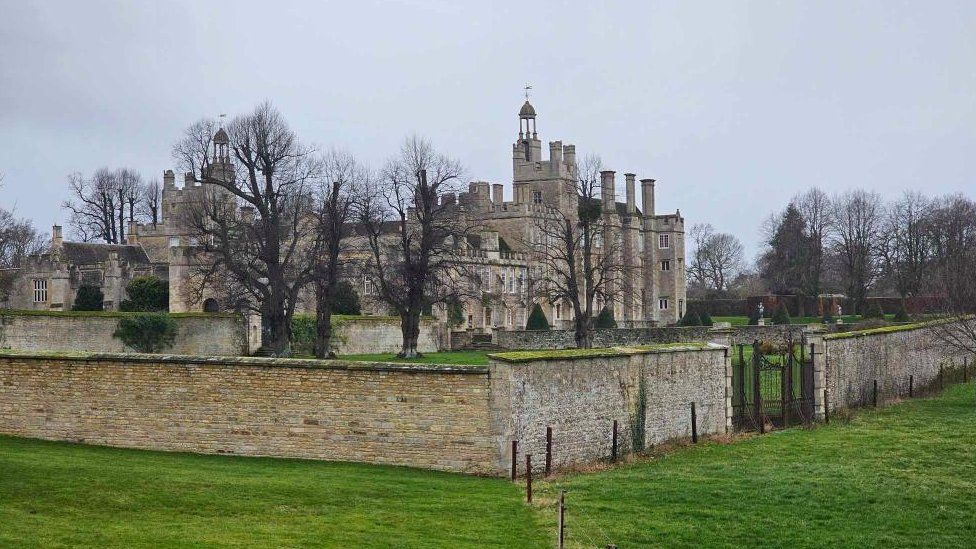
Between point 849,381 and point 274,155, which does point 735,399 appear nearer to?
point 849,381

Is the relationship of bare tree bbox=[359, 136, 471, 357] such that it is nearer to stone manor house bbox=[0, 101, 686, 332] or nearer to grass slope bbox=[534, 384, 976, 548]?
stone manor house bbox=[0, 101, 686, 332]

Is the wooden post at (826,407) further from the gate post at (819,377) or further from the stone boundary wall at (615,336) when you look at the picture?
the stone boundary wall at (615,336)

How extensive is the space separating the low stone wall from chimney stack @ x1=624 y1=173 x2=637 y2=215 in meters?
47.5

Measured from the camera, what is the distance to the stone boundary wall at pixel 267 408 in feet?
64.0

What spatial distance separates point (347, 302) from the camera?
61562mm

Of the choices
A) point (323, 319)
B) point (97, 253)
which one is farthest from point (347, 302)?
point (97, 253)

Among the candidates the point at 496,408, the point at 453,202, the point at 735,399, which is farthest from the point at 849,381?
the point at 453,202

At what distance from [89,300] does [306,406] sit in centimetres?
4847

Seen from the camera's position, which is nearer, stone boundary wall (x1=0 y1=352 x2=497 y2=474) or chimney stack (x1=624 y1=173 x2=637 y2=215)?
stone boundary wall (x1=0 y1=352 x2=497 y2=474)

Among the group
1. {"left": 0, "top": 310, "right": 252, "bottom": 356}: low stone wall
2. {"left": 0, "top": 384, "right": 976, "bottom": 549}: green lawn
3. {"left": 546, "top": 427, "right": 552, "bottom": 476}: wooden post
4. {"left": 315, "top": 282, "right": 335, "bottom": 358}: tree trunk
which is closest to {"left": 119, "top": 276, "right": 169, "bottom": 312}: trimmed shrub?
{"left": 0, "top": 310, "right": 252, "bottom": 356}: low stone wall

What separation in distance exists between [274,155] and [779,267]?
5469 centimetres

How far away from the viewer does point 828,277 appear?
355ft

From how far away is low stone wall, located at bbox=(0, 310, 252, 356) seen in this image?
42.6 m

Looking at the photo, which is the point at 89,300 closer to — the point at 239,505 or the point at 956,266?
the point at 956,266
